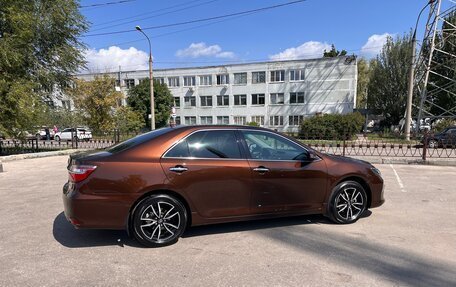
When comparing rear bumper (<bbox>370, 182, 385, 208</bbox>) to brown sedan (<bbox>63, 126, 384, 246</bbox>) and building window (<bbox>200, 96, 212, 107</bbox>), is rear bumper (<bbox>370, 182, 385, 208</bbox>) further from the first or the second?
building window (<bbox>200, 96, 212, 107</bbox>)

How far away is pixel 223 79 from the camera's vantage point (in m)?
51.1

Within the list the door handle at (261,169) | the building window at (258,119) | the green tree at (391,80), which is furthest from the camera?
the building window at (258,119)

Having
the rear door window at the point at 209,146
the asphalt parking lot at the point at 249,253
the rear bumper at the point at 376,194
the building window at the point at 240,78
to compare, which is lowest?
the asphalt parking lot at the point at 249,253

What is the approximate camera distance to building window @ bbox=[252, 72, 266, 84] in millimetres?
48763

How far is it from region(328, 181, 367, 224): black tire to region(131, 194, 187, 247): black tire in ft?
7.47

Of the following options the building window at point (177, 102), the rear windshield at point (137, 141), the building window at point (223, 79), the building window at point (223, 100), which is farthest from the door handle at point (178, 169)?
the building window at point (177, 102)

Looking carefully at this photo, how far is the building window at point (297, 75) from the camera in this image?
46.9 meters

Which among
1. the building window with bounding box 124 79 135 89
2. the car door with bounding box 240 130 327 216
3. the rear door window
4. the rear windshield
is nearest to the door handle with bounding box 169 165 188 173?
the rear door window

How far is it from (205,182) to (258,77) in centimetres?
4621

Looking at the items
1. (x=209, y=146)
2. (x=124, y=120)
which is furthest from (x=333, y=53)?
(x=209, y=146)

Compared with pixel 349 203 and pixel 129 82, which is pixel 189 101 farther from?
pixel 349 203

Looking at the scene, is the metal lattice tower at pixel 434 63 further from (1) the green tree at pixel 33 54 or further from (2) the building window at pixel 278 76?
(1) the green tree at pixel 33 54

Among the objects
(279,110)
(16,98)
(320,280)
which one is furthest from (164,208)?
A: (279,110)

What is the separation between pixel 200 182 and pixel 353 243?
216cm
